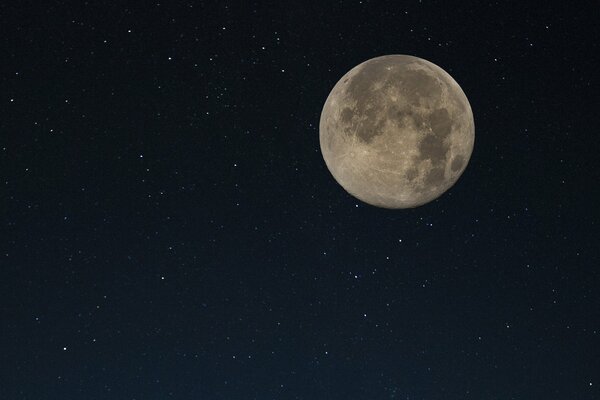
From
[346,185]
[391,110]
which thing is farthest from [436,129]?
[346,185]

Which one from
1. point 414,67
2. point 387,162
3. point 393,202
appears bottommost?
point 393,202

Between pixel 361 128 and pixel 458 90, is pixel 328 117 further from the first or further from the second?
pixel 458 90

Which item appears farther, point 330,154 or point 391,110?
point 330,154

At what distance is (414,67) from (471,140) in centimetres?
60

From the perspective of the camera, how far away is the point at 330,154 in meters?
5.70

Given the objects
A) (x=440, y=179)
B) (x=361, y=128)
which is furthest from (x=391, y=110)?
(x=440, y=179)

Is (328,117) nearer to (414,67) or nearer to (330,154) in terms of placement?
(330,154)

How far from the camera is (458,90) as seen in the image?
5676mm

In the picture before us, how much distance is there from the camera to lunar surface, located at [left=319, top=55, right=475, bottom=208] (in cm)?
535

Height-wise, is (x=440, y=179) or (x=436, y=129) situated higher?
(x=436, y=129)

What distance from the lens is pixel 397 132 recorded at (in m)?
5.33

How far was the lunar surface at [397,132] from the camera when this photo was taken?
17.6 ft

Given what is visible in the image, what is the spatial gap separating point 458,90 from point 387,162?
71 centimetres

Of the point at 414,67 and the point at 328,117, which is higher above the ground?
the point at 414,67
